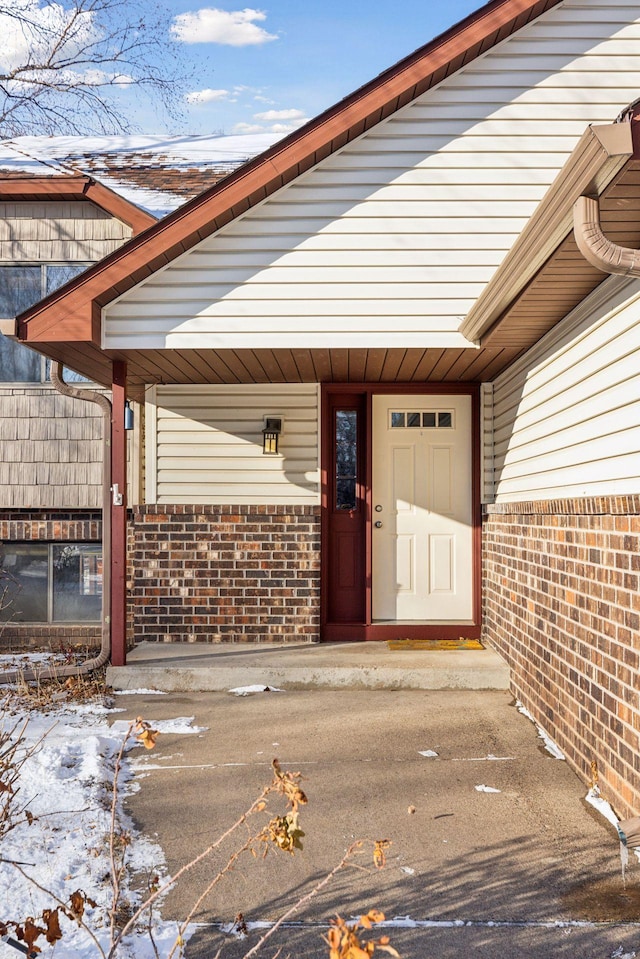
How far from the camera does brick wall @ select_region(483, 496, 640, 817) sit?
12.3 ft

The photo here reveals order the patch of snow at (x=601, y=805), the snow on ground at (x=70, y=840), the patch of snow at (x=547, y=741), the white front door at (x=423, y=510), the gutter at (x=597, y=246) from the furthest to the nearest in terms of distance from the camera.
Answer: the white front door at (x=423, y=510)
the patch of snow at (x=547, y=741)
the patch of snow at (x=601, y=805)
the gutter at (x=597, y=246)
the snow on ground at (x=70, y=840)

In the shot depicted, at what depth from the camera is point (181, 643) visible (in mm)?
7445

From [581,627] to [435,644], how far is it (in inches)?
114

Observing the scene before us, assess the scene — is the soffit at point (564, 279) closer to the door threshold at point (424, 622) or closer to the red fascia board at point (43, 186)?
the door threshold at point (424, 622)

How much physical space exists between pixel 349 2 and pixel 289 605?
11884mm

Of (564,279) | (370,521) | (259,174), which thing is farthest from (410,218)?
(370,521)

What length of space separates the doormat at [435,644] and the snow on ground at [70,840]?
2.89 m

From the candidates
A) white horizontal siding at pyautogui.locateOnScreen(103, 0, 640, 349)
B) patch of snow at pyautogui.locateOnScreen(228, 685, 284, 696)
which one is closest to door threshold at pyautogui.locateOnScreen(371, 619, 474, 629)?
patch of snow at pyautogui.locateOnScreen(228, 685, 284, 696)

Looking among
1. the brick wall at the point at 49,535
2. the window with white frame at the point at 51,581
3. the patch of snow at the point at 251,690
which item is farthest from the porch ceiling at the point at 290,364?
the patch of snow at the point at 251,690

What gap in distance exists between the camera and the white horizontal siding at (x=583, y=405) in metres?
3.90

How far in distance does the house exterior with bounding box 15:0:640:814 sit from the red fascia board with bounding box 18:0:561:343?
16 millimetres

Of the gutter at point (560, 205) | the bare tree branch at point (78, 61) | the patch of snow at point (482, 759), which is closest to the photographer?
the gutter at point (560, 205)

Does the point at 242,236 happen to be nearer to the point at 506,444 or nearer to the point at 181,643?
the point at 506,444

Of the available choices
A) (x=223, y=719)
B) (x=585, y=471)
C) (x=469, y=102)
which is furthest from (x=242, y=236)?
(x=223, y=719)
